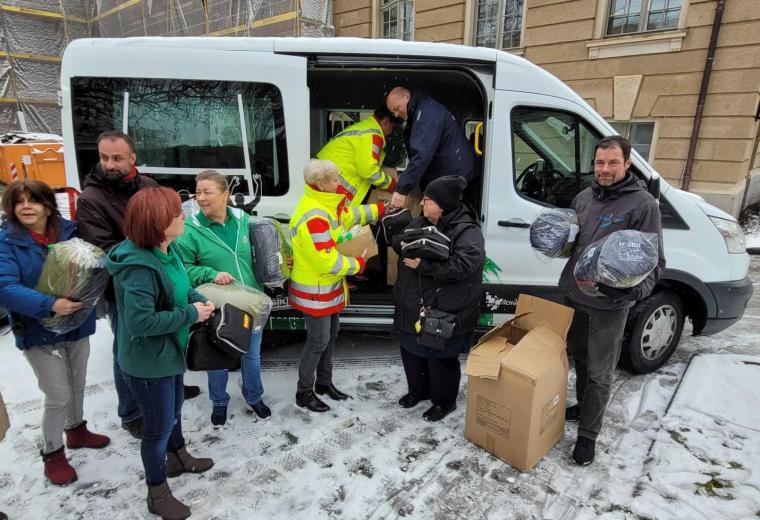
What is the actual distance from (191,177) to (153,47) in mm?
880

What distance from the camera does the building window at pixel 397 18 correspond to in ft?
39.7

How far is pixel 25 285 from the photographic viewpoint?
211 cm

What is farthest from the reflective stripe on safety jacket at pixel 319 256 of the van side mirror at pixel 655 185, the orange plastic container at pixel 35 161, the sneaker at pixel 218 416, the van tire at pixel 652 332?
the orange plastic container at pixel 35 161

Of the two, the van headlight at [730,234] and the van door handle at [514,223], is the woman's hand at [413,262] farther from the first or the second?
the van headlight at [730,234]

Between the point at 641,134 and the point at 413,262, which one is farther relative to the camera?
the point at 641,134

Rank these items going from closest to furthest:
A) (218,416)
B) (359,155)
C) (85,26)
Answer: (218,416), (359,155), (85,26)

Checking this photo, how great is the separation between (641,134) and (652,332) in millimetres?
7102

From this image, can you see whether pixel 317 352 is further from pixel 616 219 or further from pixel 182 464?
pixel 616 219

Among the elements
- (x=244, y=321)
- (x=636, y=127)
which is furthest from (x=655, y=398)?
(x=636, y=127)

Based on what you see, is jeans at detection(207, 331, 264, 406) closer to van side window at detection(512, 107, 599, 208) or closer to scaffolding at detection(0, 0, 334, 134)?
van side window at detection(512, 107, 599, 208)

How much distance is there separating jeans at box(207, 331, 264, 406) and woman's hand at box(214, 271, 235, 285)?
49 centimetres

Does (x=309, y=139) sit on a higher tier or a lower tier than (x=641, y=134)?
lower

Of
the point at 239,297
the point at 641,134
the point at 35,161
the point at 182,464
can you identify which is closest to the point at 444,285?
the point at 239,297

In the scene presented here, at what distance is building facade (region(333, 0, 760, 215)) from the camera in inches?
310
